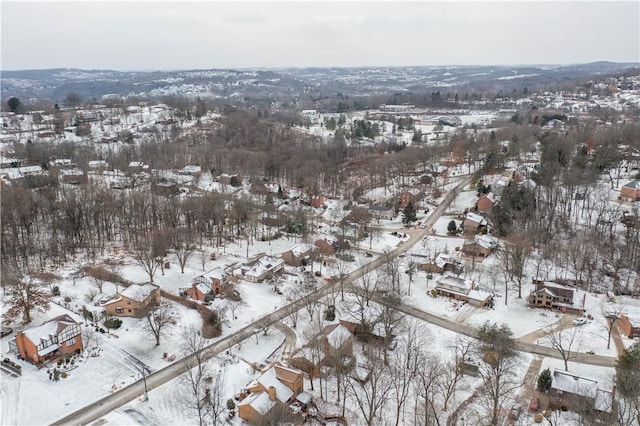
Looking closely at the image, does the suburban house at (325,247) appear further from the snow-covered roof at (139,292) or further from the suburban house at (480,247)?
the snow-covered roof at (139,292)

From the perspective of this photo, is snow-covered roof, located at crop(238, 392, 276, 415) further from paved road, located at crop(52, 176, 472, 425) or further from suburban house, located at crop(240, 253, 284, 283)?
suburban house, located at crop(240, 253, 284, 283)

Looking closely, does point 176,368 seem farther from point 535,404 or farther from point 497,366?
point 535,404

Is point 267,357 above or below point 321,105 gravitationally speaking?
below

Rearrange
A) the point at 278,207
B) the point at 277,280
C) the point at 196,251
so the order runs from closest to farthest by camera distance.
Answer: the point at 277,280
the point at 196,251
the point at 278,207

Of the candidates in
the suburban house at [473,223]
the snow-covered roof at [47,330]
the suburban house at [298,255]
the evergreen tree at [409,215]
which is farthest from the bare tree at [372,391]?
the evergreen tree at [409,215]

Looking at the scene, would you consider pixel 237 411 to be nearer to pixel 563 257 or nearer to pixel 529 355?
pixel 529 355

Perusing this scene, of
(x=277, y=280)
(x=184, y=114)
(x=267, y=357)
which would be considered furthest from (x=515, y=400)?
(x=184, y=114)

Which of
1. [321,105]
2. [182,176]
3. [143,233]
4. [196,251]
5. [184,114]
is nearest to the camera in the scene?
[196,251]

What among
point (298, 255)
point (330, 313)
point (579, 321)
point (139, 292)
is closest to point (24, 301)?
point (139, 292)
